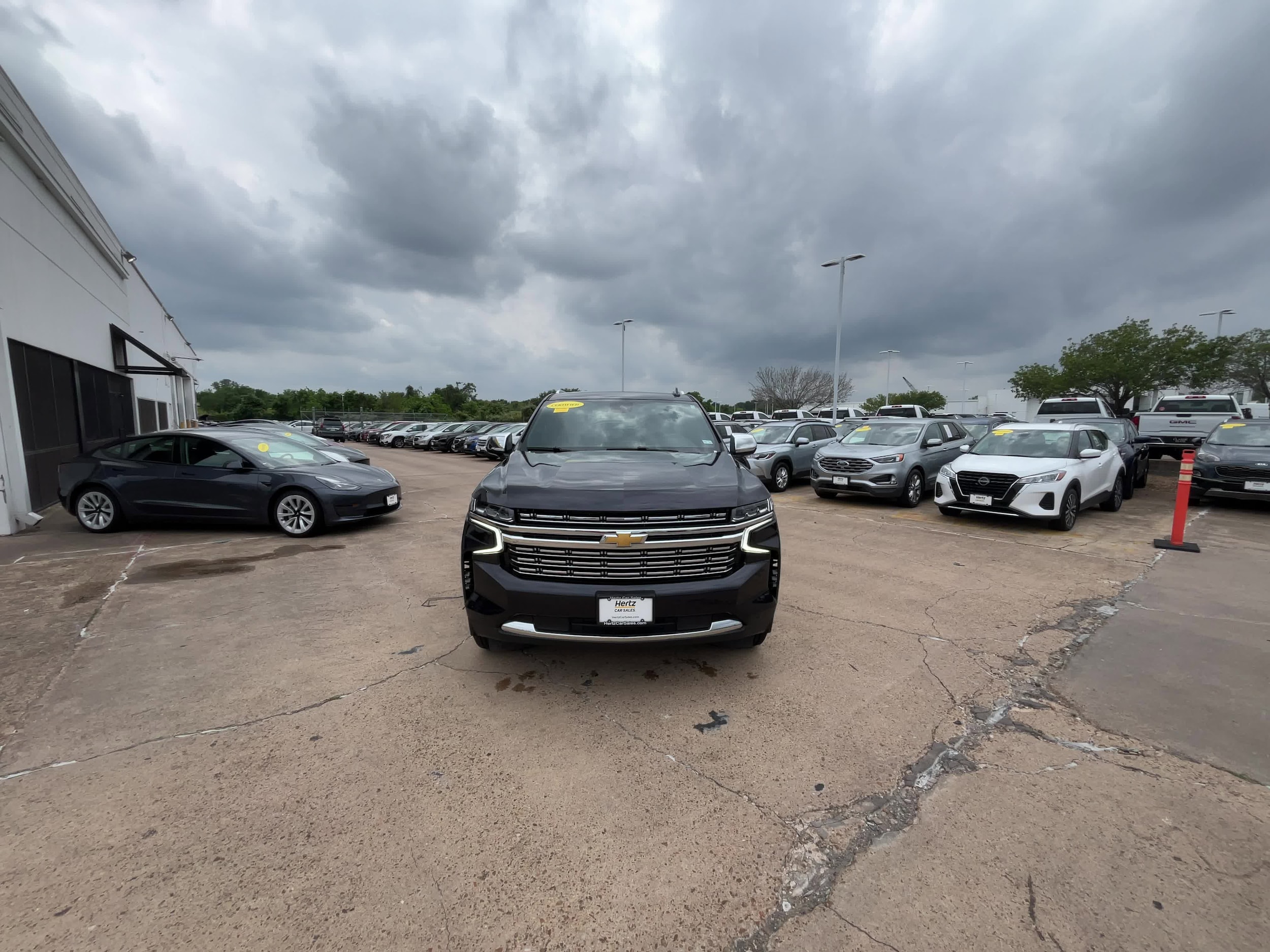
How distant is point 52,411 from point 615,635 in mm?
12969

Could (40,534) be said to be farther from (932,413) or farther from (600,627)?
(932,413)

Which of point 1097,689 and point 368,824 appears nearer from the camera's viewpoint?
point 368,824

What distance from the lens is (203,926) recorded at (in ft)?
6.13

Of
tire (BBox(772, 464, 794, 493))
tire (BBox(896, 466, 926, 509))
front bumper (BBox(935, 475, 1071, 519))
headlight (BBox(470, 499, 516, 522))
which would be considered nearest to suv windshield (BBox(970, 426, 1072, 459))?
front bumper (BBox(935, 475, 1071, 519))

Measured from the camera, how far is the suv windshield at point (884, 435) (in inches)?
447

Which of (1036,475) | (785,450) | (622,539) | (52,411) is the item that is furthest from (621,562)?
(52,411)

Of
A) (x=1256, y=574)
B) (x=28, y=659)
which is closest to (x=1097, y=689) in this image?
(x=1256, y=574)

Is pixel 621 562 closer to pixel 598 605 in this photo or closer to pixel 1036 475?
pixel 598 605

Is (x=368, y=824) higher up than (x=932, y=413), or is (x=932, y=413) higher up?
(x=932, y=413)

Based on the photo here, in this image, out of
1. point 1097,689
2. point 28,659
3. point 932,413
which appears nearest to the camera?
point 1097,689

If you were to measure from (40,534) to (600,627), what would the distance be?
9.30m

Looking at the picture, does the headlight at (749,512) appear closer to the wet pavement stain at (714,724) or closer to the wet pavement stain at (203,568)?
the wet pavement stain at (714,724)

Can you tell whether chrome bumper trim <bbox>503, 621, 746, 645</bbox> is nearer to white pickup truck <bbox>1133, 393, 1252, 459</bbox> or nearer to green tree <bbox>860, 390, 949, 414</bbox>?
white pickup truck <bbox>1133, 393, 1252, 459</bbox>

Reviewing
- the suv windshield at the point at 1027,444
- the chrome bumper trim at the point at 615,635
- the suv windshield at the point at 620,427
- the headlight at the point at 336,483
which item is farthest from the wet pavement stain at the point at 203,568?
the suv windshield at the point at 1027,444
